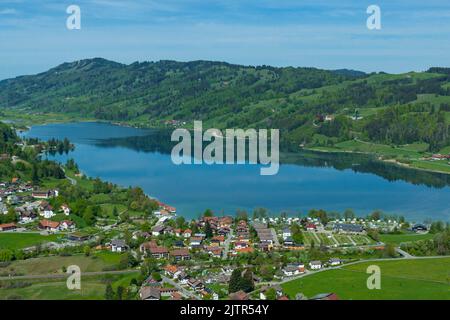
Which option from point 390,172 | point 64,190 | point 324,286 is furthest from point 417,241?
point 390,172

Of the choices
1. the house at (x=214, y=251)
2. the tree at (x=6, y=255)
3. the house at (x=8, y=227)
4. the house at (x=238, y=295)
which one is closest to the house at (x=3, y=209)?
the house at (x=8, y=227)

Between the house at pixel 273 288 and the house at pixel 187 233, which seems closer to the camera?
the house at pixel 273 288

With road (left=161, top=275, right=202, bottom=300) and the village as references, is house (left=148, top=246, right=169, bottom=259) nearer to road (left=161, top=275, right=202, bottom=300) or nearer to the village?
the village

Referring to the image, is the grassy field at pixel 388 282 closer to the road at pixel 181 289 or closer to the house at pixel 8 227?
the road at pixel 181 289

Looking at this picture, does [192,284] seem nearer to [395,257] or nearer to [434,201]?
[395,257]

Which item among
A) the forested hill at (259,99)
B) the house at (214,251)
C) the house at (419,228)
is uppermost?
the forested hill at (259,99)
